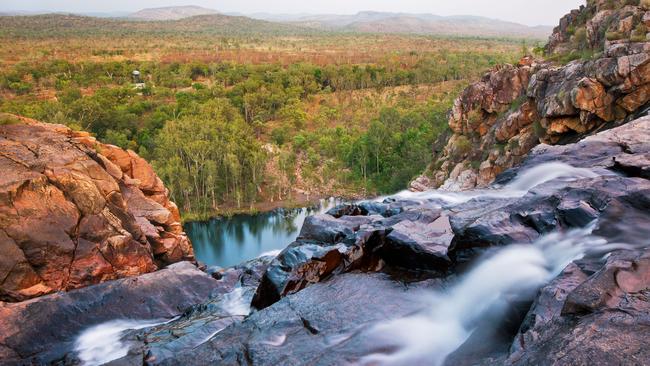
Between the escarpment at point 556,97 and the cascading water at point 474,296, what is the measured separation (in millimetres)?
14359

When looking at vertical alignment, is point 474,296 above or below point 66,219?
above

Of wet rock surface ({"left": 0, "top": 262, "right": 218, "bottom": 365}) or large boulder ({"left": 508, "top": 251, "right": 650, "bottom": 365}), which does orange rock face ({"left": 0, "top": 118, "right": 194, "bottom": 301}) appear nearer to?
wet rock surface ({"left": 0, "top": 262, "right": 218, "bottom": 365})

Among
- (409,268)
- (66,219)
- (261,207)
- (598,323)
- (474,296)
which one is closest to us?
(598,323)

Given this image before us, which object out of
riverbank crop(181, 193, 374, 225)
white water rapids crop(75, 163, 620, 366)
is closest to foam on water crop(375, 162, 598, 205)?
white water rapids crop(75, 163, 620, 366)

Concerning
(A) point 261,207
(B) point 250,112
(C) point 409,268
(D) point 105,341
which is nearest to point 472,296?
(C) point 409,268

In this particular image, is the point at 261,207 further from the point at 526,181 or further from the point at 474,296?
the point at 474,296

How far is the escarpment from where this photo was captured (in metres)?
24.8

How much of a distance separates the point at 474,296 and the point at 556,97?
69.9 ft

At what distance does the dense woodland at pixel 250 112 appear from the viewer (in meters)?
50.9

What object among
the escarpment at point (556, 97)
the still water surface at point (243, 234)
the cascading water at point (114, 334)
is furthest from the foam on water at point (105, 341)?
the still water surface at point (243, 234)

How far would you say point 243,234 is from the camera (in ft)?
151

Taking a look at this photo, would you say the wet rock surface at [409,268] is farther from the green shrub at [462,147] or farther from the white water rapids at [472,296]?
the green shrub at [462,147]

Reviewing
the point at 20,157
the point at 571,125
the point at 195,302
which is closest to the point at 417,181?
the point at 571,125

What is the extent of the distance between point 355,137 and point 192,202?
2416 cm
